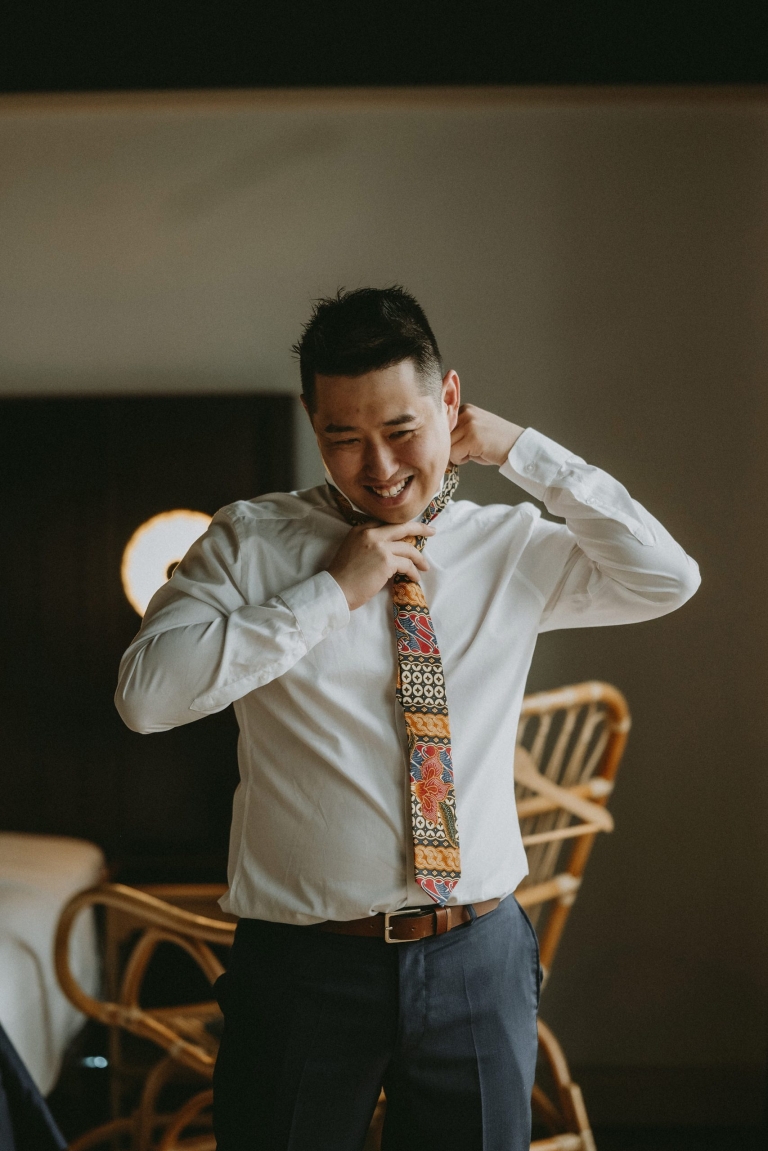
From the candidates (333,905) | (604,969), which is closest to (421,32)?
(333,905)

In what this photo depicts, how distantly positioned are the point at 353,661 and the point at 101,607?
1.57 m

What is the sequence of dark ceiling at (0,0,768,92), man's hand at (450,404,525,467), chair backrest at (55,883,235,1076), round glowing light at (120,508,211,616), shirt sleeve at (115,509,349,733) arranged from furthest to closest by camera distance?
round glowing light at (120,508,211,616)
dark ceiling at (0,0,768,92)
chair backrest at (55,883,235,1076)
man's hand at (450,404,525,467)
shirt sleeve at (115,509,349,733)

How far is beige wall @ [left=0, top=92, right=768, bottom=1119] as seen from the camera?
105 inches

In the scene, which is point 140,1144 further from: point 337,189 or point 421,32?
point 421,32

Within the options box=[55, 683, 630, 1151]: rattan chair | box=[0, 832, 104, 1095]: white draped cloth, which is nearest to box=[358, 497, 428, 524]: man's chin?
box=[55, 683, 630, 1151]: rattan chair

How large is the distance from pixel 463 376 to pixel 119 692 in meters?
1.73

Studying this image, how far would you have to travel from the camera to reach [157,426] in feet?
8.73

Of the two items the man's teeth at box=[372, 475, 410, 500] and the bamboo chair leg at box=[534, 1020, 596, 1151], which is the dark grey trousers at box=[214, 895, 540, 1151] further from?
the bamboo chair leg at box=[534, 1020, 596, 1151]

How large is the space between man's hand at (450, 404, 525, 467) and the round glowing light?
1.32 meters

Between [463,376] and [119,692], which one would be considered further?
[463,376]

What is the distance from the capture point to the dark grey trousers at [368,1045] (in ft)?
3.96

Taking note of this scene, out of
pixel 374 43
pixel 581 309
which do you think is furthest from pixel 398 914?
pixel 374 43

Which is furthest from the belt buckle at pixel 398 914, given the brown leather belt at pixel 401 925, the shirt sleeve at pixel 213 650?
the shirt sleeve at pixel 213 650

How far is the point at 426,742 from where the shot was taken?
4.16ft
